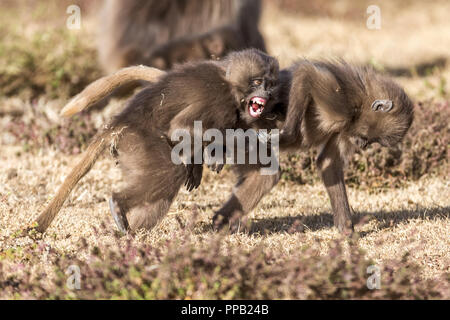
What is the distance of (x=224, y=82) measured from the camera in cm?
464

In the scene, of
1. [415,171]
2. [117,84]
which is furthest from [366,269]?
[415,171]

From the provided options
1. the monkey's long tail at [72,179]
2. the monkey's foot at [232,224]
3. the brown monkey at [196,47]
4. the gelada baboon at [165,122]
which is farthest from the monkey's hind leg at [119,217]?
the brown monkey at [196,47]

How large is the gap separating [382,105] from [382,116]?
12cm

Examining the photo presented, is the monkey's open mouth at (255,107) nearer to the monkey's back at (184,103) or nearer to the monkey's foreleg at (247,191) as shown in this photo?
the monkey's back at (184,103)

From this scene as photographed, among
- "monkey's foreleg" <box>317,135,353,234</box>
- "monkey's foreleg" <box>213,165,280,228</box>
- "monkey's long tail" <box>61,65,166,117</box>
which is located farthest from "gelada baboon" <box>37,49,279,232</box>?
"monkey's foreleg" <box>317,135,353,234</box>

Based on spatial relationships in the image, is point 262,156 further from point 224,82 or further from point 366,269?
point 366,269

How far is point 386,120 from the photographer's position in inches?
191

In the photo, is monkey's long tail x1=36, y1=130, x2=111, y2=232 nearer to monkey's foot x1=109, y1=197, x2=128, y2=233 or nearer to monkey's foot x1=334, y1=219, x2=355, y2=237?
monkey's foot x1=109, y1=197, x2=128, y2=233

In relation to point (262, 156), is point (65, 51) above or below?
above

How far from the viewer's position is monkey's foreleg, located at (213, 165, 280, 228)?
193 inches

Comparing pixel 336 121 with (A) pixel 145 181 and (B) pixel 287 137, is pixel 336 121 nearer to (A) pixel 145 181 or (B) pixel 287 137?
(B) pixel 287 137

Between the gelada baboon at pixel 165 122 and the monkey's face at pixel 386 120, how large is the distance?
2.24ft

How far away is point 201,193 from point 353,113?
5.44 ft

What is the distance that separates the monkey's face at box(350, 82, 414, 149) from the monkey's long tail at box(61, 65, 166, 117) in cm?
140
